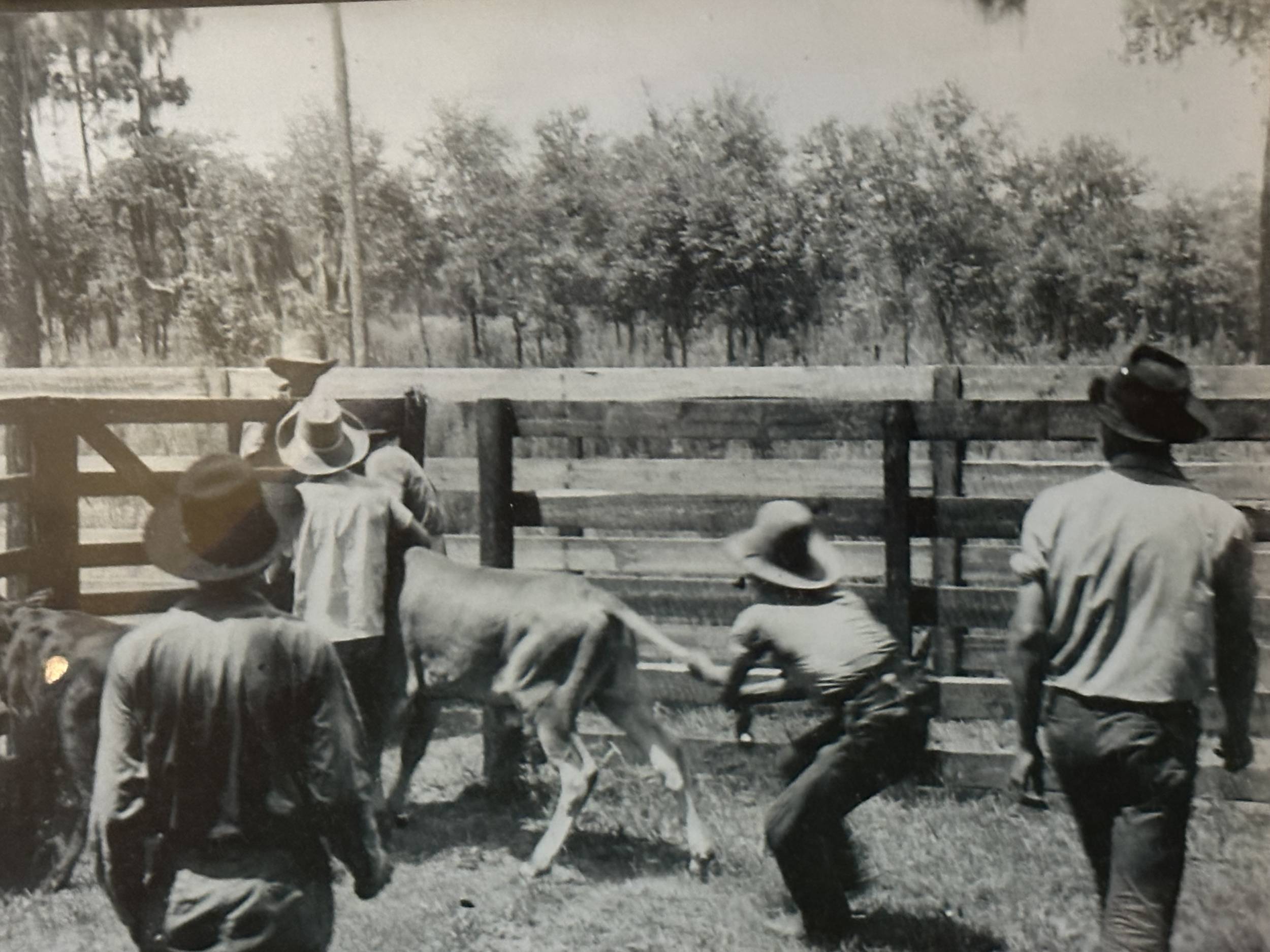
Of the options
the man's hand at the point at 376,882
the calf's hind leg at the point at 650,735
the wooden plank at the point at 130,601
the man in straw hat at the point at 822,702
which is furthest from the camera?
the calf's hind leg at the point at 650,735

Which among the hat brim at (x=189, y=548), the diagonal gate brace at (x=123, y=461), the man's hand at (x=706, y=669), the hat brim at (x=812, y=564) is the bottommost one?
the man's hand at (x=706, y=669)

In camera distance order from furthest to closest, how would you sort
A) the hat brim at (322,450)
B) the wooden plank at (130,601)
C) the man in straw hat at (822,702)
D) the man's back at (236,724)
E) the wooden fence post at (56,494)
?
the wooden fence post at (56,494), the hat brim at (322,450), the wooden plank at (130,601), the man in straw hat at (822,702), the man's back at (236,724)

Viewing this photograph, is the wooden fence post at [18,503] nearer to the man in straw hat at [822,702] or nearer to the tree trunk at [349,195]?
the tree trunk at [349,195]

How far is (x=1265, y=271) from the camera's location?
324 centimetres

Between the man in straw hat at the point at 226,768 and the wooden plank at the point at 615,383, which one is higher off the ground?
the wooden plank at the point at 615,383

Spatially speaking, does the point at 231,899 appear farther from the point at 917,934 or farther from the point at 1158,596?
the point at 1158,596

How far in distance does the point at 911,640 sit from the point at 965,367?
2.61ft

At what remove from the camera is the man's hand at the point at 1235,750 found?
310 cm

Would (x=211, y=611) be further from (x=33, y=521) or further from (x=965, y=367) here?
(x=965, y=367)

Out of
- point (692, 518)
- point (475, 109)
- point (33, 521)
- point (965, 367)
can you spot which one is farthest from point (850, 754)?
point (33, 521)

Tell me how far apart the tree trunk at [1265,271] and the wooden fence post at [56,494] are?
3.47 metres

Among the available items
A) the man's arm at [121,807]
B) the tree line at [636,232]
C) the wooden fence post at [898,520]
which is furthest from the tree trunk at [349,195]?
the wooden fence post at [898,520]

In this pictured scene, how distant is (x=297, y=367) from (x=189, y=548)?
723 mm

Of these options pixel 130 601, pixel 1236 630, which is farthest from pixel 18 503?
pixel 1236 630
